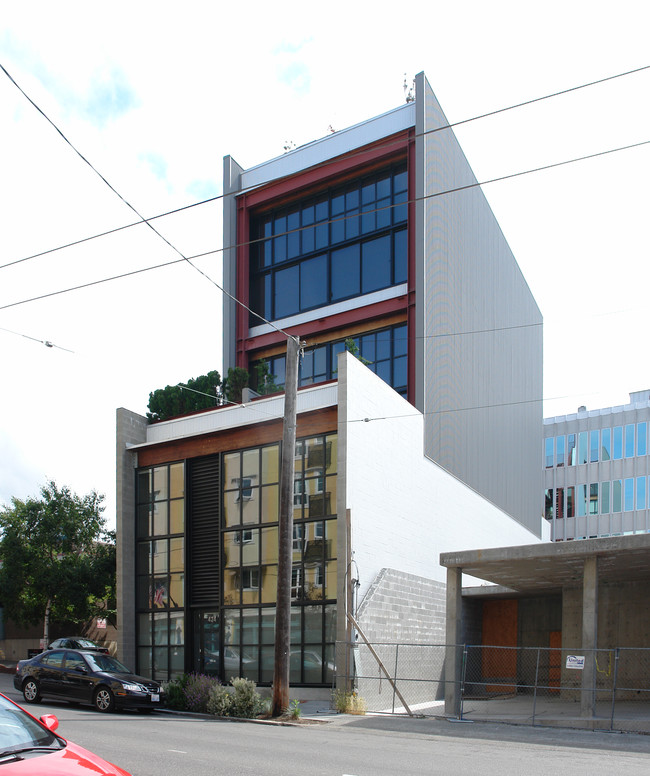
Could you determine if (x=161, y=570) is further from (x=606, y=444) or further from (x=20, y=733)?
(x=606, y=444)

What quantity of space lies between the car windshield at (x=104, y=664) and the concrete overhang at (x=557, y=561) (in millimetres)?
8197

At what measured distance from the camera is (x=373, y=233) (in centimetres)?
3269

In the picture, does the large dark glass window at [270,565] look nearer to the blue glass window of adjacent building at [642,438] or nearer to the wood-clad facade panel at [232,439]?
the wood-clad facade panel at [232,439]

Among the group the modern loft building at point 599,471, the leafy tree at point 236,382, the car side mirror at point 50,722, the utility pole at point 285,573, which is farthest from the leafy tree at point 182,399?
the modern loft building at point 599,471

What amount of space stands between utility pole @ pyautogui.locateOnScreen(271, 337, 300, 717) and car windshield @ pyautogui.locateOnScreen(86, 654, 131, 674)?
405 cm

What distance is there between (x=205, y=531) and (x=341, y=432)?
6190mm

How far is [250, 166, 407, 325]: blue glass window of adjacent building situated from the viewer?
32094mm

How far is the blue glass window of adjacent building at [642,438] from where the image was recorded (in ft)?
210

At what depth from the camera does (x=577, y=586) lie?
25547mm

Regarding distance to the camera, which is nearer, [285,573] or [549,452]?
[285,573]

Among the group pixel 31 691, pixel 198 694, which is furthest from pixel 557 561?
pixel 31 691

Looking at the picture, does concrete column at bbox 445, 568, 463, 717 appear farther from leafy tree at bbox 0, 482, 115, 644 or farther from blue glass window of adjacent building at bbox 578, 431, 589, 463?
blue glass window of adjacent building at bbox 578, 431, 589, 463

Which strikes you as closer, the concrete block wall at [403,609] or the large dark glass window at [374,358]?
the concrete block wall at [403,609]

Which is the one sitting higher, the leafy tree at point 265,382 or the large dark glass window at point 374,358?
the large dark glass window at point 374,358
